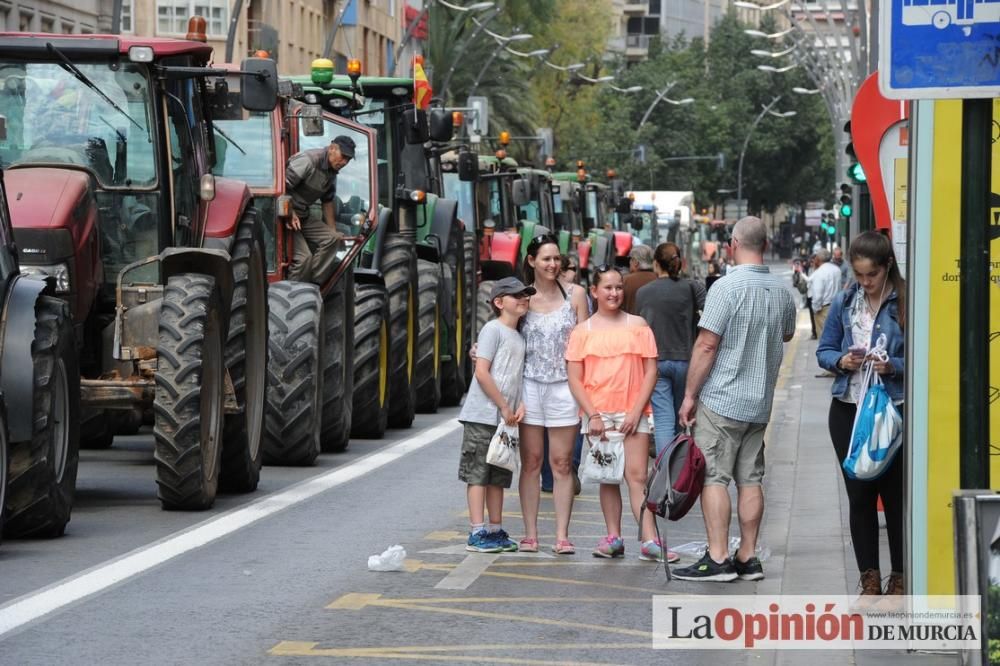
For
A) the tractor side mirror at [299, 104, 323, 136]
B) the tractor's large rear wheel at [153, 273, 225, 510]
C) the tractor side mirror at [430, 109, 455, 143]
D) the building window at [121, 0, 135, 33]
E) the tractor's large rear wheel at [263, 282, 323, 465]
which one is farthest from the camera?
the building window at [121, 0, 135, 33]

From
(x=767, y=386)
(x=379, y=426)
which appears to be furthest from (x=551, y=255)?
(x=379, y=426)

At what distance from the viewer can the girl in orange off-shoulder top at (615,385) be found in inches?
463

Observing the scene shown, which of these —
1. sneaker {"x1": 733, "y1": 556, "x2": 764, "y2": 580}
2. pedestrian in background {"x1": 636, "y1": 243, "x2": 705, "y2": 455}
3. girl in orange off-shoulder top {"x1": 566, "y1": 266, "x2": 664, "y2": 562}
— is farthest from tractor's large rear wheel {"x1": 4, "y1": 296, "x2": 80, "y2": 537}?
pedestrian in background {"x1": 636, "y1": 243, "x2": 705, "y2": 455}

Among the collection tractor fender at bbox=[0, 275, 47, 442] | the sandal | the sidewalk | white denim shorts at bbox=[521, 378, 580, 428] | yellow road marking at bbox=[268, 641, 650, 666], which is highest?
tractor fender at bbox=[0, 275, 47, 442]

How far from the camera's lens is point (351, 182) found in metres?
20.1

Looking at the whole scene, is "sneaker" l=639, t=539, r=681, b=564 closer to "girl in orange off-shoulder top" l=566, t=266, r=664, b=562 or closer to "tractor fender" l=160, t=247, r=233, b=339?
"girl in orange off-shoulder top" l=566, t=266, r=664, b=562

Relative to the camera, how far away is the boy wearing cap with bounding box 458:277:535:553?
11945 mm

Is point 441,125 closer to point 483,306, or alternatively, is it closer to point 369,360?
point 369,360

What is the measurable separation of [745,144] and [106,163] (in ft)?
337

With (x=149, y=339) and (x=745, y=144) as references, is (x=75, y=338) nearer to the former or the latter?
(x=149, y=339)

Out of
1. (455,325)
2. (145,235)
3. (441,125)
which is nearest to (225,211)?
(145,235)

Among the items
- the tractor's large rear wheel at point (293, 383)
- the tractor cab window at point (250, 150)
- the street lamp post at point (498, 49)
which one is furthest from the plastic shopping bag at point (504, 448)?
the street lamp post at point (498, 49)

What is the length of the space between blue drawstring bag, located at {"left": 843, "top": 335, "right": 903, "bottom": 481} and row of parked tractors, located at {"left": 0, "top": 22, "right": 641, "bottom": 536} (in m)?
4.07

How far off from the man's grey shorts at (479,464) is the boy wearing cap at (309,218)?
228 inches
